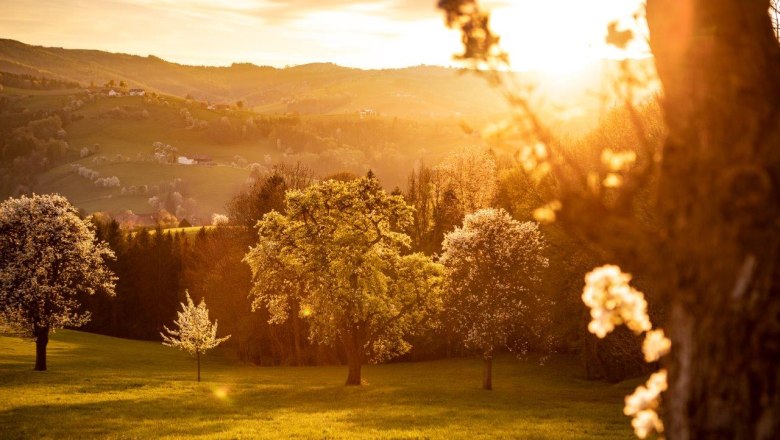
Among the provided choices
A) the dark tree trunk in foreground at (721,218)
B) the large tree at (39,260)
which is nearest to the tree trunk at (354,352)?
the large tree at (39,260)

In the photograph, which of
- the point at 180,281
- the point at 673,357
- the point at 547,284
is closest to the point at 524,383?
the point at 547,284

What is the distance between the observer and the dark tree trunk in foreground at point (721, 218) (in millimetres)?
5020

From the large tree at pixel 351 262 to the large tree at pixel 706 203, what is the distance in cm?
4459

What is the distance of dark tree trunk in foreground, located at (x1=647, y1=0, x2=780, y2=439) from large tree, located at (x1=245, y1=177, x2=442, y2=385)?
44817 mm

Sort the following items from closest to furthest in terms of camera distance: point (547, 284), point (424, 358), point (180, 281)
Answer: point (547, 284), point (424, 358), point (180, 281)

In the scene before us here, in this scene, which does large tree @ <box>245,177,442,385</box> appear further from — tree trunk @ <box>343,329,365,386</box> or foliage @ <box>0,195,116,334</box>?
foliage @ <box>0,195,116,334</box>

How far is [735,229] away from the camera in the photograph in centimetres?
509

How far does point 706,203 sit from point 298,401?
43768 millimetres

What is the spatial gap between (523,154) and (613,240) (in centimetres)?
103

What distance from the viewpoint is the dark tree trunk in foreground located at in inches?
198

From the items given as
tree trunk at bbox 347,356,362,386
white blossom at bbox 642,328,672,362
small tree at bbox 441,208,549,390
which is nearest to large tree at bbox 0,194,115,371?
tree trunk at bbox 347,356,362,386

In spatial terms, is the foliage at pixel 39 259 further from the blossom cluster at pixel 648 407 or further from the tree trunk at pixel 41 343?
the blossom cluster at pixel 648 407

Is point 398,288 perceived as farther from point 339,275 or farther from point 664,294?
point 664,294

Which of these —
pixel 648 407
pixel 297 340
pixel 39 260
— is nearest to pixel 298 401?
pixel 39 260
